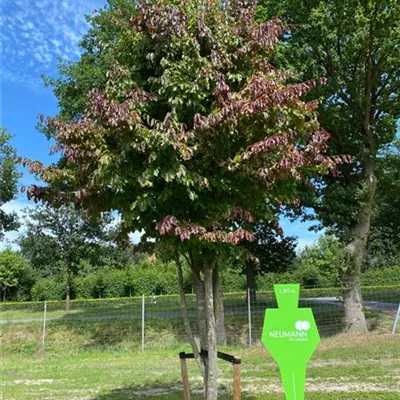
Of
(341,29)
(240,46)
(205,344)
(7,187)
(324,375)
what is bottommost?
(324,375)

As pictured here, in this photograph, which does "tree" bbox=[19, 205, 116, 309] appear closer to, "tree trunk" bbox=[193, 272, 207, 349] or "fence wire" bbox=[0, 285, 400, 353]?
"fence wire" bbox=[0, 285, 400, 353]

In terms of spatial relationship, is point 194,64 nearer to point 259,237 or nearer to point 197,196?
point 197,196

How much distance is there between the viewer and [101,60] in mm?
16234

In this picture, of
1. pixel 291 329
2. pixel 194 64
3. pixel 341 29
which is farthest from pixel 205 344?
pixel 341 29

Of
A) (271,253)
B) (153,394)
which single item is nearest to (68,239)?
(271,253)

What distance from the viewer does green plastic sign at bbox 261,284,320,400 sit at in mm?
4934

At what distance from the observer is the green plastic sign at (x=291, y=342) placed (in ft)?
16.2

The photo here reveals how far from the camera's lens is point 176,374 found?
10.2m

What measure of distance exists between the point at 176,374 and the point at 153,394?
6.94ft

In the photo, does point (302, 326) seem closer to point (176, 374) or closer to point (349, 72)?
point (176, 374)

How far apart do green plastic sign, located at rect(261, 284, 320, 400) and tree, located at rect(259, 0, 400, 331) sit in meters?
10.4

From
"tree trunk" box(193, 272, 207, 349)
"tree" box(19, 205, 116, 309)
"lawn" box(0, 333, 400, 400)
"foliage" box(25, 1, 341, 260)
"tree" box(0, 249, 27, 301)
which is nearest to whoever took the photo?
"foliage" box(25, 1, 341, 260)

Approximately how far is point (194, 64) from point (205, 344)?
3.19 metres

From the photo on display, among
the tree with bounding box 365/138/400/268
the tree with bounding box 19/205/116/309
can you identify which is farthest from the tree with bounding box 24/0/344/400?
the tree with bounding box 19/205/116/309
